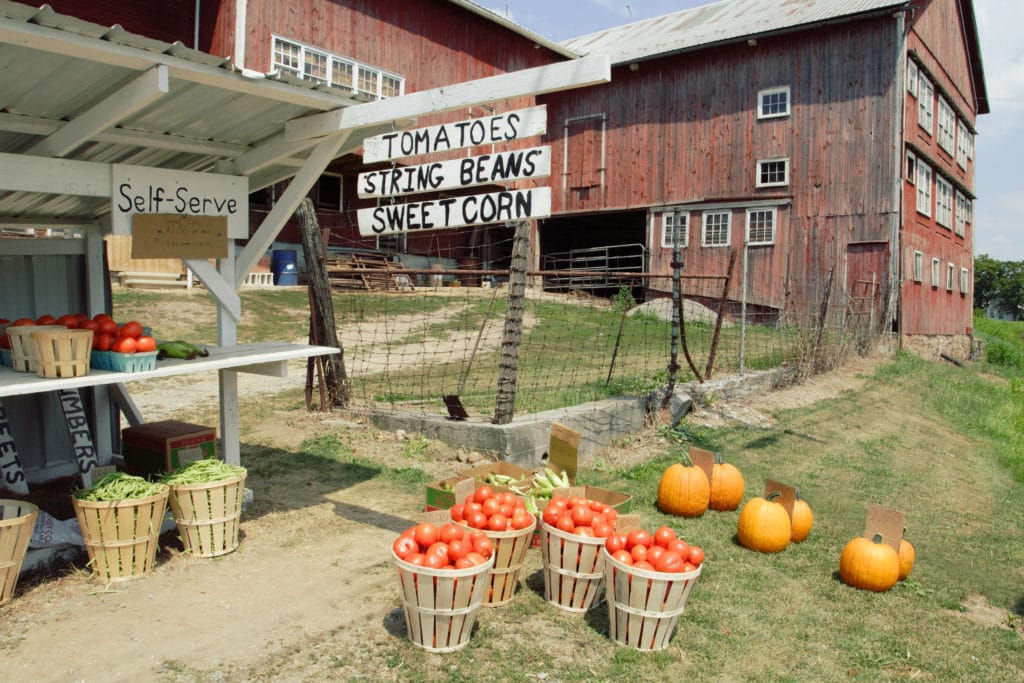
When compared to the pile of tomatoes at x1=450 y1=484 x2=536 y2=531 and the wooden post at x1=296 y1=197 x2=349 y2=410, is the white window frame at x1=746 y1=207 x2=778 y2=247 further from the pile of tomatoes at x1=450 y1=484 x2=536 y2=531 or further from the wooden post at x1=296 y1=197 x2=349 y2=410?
the pile of tomatoes at x1=450 y1=484 x2=536 y2=531

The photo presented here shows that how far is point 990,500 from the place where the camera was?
321 inches

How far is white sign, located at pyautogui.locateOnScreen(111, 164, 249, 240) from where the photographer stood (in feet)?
17.6

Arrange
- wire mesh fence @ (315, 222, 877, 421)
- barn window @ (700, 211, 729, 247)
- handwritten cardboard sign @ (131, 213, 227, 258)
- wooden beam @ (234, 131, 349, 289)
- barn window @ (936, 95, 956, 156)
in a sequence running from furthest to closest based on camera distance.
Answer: barn window @ (936, 95, 956, 156)
barn window @ (700, 211, 729, 247)
wire mesh fence @ (315, 222, 877, 421)
wooden beam @ (234, 131, 349, 289)
handwritten cardboard sign @ (131, 213, 227, 258)

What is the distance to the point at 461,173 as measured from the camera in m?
5.20

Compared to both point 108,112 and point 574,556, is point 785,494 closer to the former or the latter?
point 574,556

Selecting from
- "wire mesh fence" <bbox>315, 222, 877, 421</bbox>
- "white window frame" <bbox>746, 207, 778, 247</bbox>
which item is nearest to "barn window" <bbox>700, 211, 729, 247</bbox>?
"white window frame" <bbox>746, 207, 778, 247</bbox>

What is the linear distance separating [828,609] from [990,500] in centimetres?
438

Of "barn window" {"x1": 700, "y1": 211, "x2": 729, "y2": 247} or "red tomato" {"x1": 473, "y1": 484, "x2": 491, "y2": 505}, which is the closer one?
"red tomato" {"x1": 473, "y1": 484, "x2": 491, "y2": 505}

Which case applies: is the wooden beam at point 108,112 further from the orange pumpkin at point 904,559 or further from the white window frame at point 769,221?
the white window frame at point 769,221

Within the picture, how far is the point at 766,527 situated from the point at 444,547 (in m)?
2.99

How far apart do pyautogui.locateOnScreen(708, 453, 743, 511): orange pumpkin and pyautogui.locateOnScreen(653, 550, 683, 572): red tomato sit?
2719mm

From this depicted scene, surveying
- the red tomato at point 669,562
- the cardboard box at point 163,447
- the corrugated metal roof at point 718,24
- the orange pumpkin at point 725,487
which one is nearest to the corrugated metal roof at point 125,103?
the cardboard box at point 163,447

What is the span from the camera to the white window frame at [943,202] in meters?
25.5

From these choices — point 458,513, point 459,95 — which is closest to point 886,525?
point 458,513
